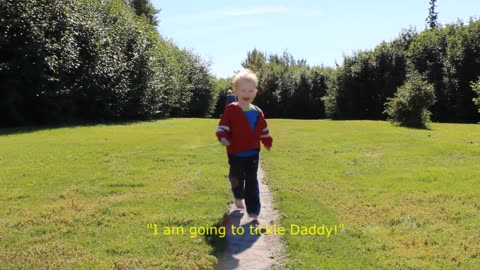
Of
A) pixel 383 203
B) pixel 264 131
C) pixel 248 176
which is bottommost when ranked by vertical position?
pixel 383 203

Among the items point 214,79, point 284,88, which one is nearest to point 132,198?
point 214,79

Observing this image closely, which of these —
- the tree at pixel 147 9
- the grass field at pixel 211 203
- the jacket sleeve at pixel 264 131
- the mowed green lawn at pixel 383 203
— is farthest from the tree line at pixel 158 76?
the tree at pixel 147 9

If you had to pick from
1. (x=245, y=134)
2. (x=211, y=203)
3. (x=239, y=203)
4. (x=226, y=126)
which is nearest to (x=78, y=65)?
(x=211, y=203)

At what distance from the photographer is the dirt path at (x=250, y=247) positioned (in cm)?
429

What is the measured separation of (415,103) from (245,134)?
14.9 m

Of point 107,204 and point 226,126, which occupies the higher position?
point 226,126

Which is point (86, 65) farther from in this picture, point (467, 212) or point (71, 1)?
point (467, 212)

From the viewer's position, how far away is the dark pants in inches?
223

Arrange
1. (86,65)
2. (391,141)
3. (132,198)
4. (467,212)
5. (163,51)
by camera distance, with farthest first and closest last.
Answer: (163,51) → (86,65) → (391,141) → (132,198) → (467,212)

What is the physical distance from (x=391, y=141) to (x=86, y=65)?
14.5 m

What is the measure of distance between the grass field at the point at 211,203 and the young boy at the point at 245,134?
1.68ft

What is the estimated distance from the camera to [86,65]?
21125 millimetres

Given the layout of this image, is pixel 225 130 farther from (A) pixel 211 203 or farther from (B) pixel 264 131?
(A) pixel 211 203

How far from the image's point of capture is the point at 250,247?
4758 mm
